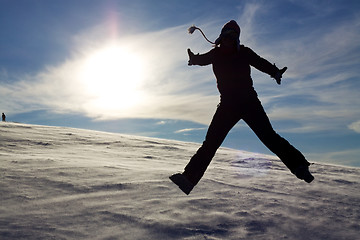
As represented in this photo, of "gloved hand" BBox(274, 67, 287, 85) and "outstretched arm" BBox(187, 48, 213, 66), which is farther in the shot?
"outstretched arm" BBox(187, 48, 213, 66)

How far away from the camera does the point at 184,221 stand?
238 centimetres

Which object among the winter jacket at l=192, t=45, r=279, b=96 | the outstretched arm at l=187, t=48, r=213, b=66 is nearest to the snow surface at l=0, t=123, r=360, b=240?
the winter jacket at l=192, t=45, r=279, b=96

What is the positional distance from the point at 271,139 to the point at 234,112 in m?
0.47

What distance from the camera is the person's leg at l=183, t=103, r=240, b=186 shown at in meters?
2.98

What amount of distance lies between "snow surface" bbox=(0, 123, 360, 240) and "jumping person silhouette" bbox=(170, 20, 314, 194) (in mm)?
394

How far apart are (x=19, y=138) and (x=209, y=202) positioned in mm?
5403

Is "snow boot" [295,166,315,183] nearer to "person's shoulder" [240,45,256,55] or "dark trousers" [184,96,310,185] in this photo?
"dark trousers" [184,96,310,185]

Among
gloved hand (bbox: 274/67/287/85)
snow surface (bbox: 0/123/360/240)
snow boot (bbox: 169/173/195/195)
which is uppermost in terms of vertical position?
gloved hand (bbox: 274/67/287/85)

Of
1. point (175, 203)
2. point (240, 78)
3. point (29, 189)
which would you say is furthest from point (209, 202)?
point (29, 189)

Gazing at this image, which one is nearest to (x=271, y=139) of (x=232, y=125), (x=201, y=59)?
(x=232, y=125)

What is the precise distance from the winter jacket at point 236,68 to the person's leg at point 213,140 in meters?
0.22

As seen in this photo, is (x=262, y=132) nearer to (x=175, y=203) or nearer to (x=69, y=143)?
(x=175, y=203)

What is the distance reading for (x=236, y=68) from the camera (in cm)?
302

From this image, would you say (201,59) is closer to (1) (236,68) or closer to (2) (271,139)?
(1) (236,68)
